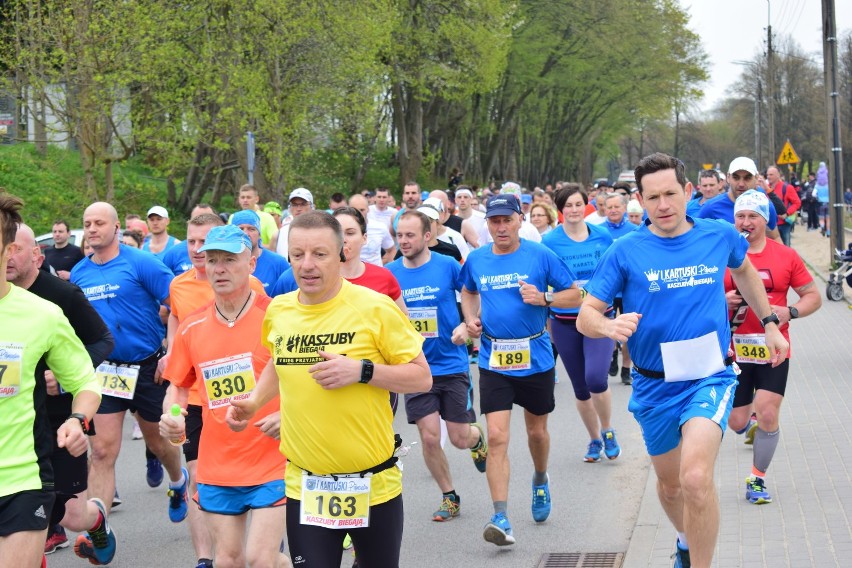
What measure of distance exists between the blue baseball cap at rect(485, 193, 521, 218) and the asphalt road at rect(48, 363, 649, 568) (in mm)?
2042

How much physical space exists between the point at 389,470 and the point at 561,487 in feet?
14.0

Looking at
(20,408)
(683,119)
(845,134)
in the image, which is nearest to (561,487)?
(20,408)

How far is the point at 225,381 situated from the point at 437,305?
2979 millimetres

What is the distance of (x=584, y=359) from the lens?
9711 millimetres

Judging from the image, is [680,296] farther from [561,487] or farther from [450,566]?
[561,487]

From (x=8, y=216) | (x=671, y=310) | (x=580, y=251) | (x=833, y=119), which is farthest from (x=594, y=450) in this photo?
(x=833, y=119)

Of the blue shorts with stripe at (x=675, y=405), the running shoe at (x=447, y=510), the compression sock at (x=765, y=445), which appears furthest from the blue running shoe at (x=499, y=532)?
the compression sock at (x=765, y=445)

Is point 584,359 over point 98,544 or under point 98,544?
over

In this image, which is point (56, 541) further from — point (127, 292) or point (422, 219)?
point (422, 219)

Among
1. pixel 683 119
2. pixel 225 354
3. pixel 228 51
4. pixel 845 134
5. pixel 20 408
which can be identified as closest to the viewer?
pixel 20 408

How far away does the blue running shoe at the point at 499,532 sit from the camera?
7.33 m

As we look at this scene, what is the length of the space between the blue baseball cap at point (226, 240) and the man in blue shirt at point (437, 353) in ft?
8.49

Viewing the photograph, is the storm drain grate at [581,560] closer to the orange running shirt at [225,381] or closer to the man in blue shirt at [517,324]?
the man in blue shirt at [517,324]

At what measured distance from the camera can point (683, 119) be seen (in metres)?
116
